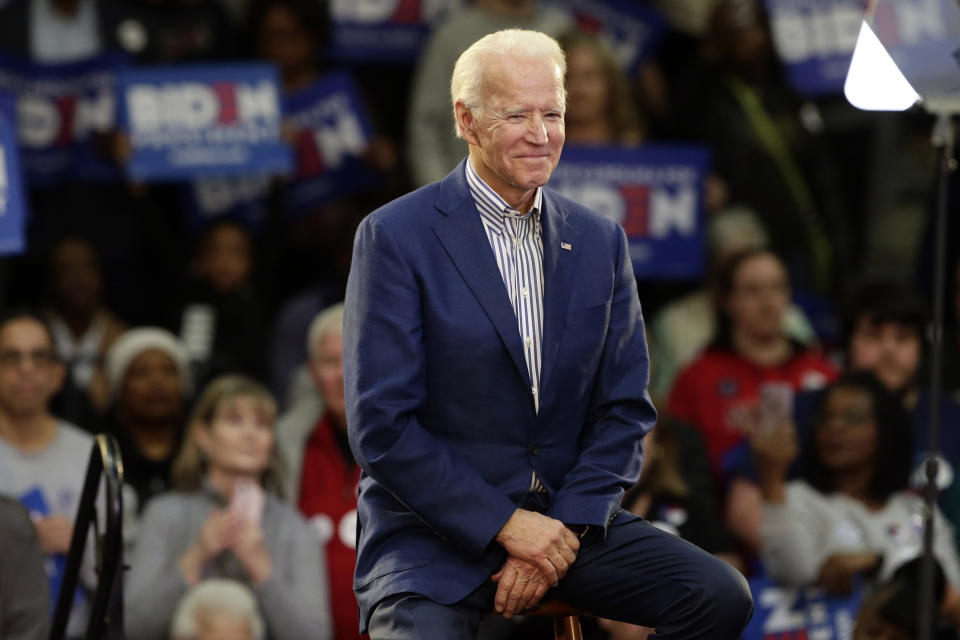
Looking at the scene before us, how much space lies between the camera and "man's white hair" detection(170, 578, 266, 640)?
562cm

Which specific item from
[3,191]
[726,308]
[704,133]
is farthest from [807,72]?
[3,191]

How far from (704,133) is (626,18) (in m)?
0.75

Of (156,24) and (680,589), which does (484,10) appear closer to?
(156,24)

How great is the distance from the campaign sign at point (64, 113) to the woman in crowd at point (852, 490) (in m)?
3.24

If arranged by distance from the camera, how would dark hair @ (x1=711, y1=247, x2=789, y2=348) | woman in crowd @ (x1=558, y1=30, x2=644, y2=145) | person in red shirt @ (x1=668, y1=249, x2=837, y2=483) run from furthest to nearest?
woman in crowd @ (x1=558, y1=30, x2=644, y2=145)
dark hair @ (x1=711, y1=247, x2=789, y2=348)
person in red shirt @ (x1=668, y1=249, x2=837, y2=483)

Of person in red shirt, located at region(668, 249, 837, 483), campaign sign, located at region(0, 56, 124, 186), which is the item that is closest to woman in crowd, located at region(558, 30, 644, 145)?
person in red shirt, located at region(668, 249, 837, 483)

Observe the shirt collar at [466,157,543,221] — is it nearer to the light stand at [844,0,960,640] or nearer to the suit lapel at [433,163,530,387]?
the suit lapel at [433,163,530,387]

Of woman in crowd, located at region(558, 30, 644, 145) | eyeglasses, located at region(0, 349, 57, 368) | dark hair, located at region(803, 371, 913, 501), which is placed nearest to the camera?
eyeglasses, located at region(0, 349, 57, 368)

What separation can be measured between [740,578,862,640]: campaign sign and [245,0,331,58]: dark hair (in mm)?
3828

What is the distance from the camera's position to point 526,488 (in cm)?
356

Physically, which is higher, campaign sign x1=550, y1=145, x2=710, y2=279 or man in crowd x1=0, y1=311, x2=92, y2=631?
campaign sign x1=550, y1=145, x2=710, y2=279

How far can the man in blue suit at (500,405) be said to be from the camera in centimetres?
344

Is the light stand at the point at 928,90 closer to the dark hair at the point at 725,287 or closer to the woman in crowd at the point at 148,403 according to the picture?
the dark hair at the point at 725,287

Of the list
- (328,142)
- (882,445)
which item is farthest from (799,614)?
(328,142)
